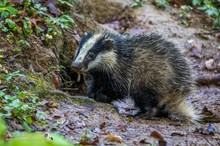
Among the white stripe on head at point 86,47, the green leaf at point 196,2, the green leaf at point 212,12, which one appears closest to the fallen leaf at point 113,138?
the white stripe on head at point 86,47

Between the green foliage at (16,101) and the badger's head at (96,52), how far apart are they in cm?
104

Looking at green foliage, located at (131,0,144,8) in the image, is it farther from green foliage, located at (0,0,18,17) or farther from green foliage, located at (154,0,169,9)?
green foliage, located at (0,0,18,17)

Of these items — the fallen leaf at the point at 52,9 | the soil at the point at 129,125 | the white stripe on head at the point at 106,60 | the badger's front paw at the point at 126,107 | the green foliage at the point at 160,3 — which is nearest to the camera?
the soil at the point at 129,125

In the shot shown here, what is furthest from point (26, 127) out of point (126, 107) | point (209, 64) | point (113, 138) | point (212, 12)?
point (212, 12)

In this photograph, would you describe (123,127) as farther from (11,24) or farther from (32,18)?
(32,18)

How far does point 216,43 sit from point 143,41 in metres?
3.83

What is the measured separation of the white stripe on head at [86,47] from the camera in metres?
5.75

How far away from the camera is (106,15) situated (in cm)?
985

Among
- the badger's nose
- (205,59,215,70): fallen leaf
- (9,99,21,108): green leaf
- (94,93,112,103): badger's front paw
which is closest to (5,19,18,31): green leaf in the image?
the badger's nose

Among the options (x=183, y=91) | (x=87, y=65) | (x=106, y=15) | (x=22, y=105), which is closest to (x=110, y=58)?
(x=87, y=65)

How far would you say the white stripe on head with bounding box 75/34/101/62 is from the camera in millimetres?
5754

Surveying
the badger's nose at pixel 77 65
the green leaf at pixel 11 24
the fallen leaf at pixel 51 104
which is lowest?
the fallen leaf at pixel 51 104

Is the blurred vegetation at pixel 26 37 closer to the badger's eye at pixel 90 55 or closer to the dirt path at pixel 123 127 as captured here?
the dirt path at pixel 123 127

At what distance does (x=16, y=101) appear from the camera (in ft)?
13.5
